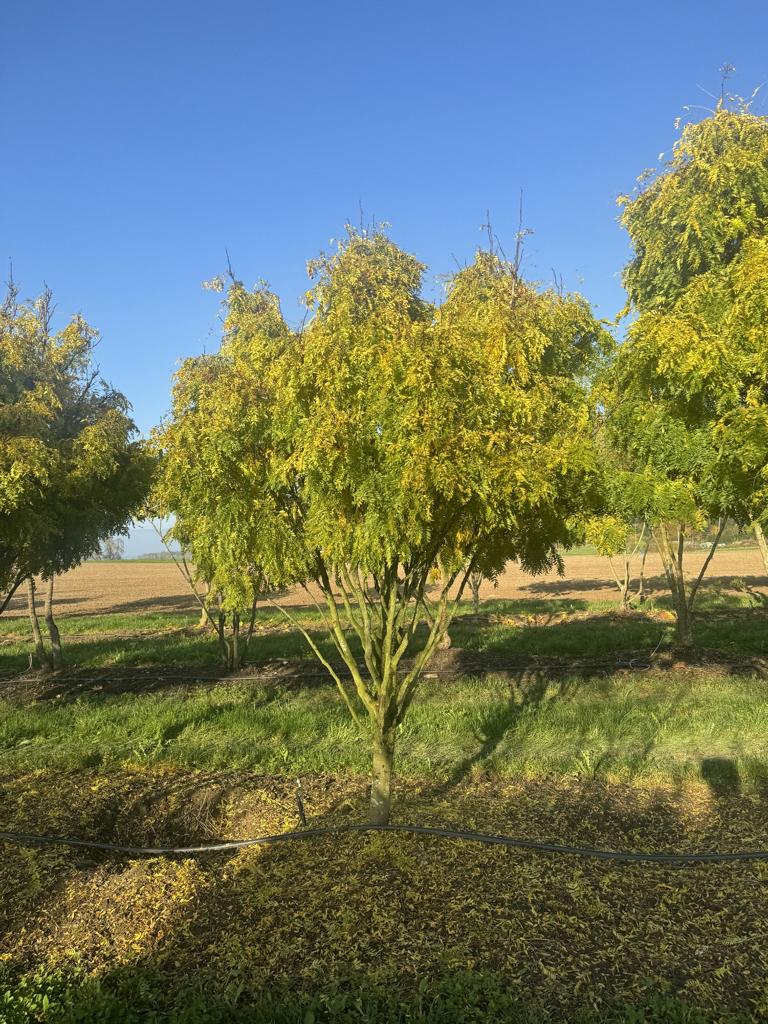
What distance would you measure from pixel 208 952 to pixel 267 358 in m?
5.01

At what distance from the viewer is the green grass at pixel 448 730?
8234 millimetres

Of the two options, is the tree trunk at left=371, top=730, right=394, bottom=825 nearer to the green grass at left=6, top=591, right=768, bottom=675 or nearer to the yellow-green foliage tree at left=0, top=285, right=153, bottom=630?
the yellow-green foliage tree at left=0, top=285, right=153, bottom=630

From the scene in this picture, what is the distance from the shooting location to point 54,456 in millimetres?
10008

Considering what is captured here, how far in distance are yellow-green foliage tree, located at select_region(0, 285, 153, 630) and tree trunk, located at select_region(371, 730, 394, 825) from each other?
607 centimetres

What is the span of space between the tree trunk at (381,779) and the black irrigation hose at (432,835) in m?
0.15

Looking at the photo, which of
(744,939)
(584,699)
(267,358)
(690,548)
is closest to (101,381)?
(267,358)

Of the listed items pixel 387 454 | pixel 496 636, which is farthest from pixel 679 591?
pixel 387 454

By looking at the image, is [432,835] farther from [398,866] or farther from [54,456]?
[54,456]

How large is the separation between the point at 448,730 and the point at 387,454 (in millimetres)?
5994

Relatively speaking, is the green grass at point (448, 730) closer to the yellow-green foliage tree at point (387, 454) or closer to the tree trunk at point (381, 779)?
Answer: the tree trunk at point (381, 779)

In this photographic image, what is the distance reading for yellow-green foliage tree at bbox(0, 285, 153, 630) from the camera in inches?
387

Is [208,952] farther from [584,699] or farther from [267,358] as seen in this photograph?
[584,699]

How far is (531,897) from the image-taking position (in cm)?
504

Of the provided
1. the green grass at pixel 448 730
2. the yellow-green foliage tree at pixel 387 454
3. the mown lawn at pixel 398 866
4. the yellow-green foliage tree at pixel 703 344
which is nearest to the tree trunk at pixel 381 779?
the yellow-green foliage tree at pixel 387 454
